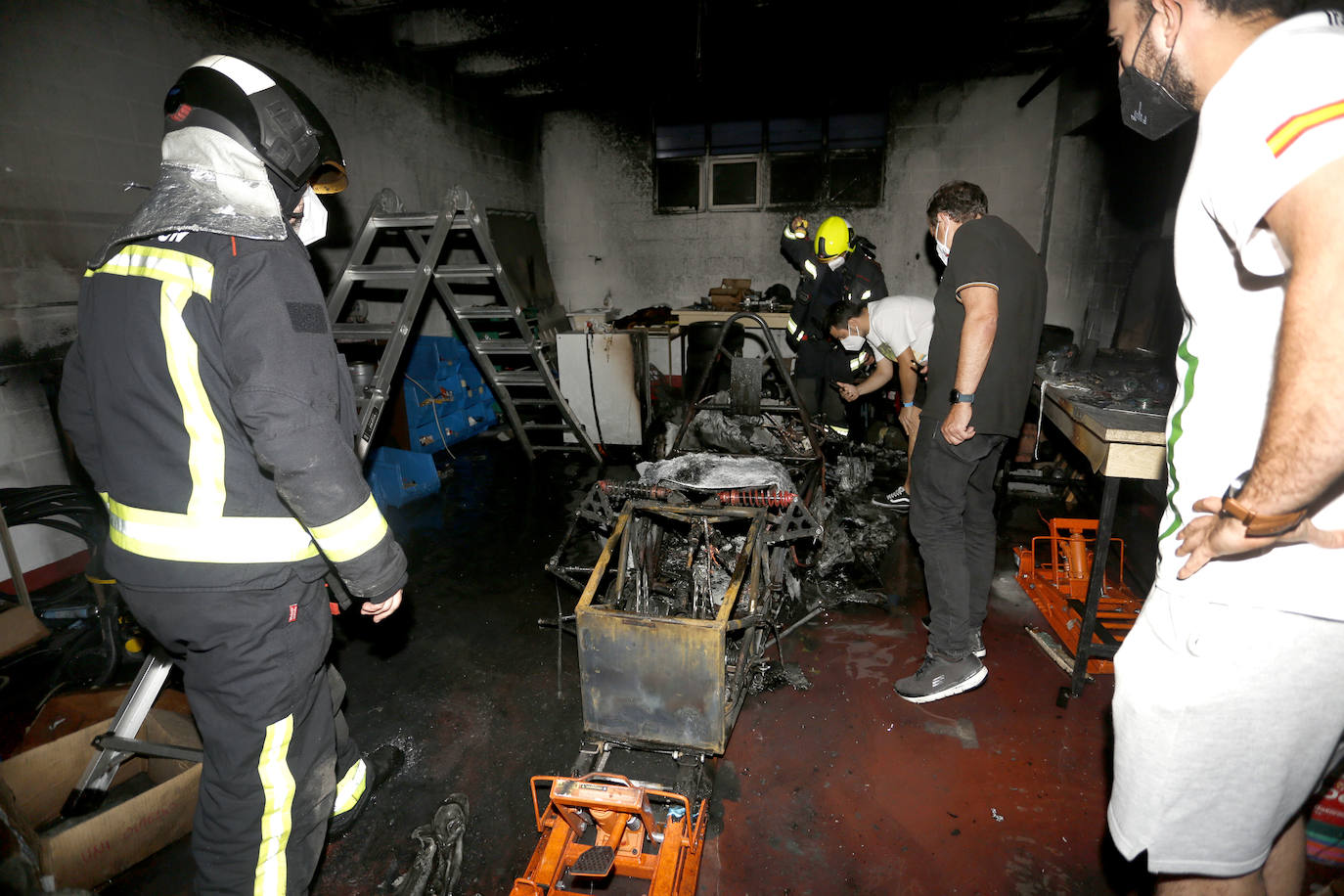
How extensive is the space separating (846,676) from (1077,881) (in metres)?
1.13

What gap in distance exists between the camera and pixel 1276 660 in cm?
110

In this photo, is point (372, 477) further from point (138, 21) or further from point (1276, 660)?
point (1276, 660)

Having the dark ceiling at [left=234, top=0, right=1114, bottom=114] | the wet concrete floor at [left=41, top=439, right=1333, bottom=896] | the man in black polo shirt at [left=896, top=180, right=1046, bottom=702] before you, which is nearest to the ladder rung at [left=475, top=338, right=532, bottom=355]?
the wet concrete floor at [left=41, top=439, right=1333, bottom=896]

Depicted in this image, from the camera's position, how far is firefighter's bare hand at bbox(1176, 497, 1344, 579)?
1.06 metres

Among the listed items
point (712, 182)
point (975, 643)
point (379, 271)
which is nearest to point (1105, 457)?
point (975, 643)

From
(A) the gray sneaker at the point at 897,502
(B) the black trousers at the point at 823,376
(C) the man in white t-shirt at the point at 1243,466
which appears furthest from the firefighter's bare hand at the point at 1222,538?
(B) the black trousers at the point at 823,376

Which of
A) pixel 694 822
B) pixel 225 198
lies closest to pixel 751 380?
pixel 694 822

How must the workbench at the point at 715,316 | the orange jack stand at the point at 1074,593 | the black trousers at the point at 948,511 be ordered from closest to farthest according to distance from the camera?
the black trousers at the point at 948,511, the orange jack stand at the point at 1074,593, the workbench at the point at 715,316

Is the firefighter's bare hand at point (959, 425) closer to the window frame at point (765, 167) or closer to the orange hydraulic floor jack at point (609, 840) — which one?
the orange hydraulic floor jack at point (609, 840)

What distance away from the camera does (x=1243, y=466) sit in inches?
44.5

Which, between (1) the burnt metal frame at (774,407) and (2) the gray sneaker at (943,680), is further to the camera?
(1) the burnt metal frame at (774,407)

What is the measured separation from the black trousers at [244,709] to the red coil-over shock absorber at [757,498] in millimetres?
1789

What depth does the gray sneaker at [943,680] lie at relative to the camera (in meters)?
2.74

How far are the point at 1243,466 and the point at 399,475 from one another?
502 centimetres
